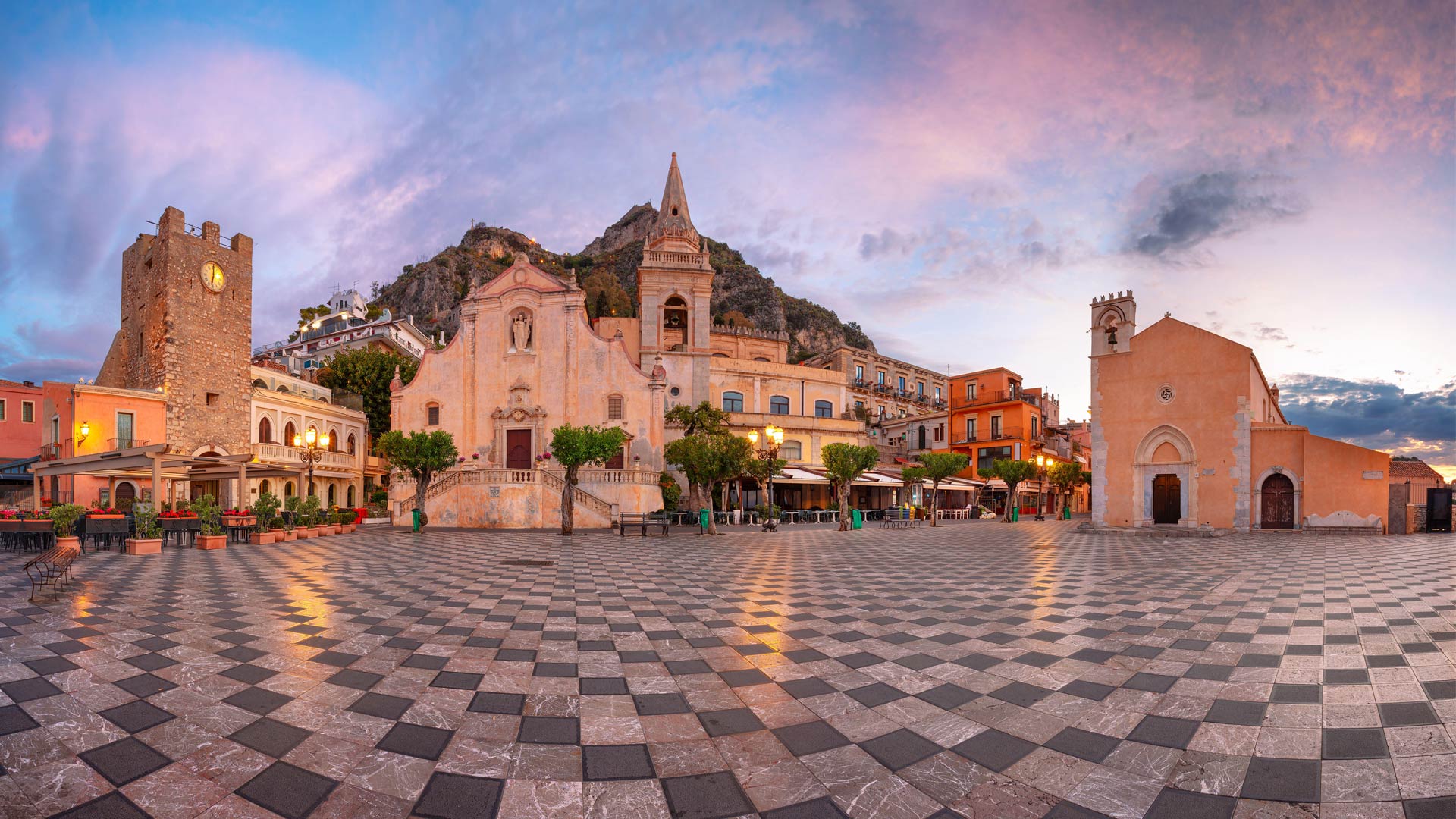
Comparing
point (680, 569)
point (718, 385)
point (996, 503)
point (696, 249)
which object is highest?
point (696, 249)

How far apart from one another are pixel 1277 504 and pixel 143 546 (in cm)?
3652

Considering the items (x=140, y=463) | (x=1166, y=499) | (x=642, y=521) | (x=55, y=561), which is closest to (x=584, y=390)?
(x=642, y=521)

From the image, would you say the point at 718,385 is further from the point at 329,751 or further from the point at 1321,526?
the point at 329,751

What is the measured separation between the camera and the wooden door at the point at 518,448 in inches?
1340

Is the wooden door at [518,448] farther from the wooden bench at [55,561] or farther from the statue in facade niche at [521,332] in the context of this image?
the wooden bench at [55,561]

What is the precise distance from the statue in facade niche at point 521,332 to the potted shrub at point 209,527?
18284 mm

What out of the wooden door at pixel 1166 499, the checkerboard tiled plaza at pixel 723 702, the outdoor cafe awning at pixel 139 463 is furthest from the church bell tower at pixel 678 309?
the checkerboard tiled plaza at pixel 723 702

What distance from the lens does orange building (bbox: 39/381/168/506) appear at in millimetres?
28719

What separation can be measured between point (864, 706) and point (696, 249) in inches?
1594

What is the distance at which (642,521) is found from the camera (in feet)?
76.2

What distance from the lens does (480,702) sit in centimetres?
474

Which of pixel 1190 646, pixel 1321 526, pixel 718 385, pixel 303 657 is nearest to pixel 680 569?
pixel 303 657

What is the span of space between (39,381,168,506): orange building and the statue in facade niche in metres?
17.0

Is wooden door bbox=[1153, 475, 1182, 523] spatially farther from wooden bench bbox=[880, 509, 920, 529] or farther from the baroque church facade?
the baroque church facade
